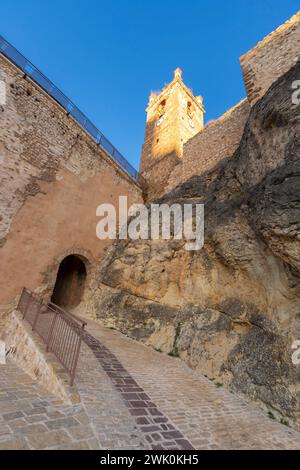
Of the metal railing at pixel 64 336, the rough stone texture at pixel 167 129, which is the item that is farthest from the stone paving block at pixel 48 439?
the rough stone texture at pixel 167 129

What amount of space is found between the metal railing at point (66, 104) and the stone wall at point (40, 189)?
0.33 meters

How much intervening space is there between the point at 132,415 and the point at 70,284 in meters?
7.82

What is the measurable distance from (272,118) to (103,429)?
6152 millimetres

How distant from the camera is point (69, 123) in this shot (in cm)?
986

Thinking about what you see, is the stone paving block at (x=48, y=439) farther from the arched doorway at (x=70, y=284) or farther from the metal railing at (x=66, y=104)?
the metal railing at (x=66, y=104)

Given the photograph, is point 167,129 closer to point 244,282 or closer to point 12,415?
point 244,282

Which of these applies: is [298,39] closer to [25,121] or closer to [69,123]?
[69,123]

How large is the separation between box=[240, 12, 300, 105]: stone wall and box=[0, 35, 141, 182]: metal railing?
21.5 feet

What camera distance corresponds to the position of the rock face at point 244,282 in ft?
13.1

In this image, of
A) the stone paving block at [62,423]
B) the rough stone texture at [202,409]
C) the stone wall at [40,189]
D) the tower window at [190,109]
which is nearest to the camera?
the stone paving block at [62,423]

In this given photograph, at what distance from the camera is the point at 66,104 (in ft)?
32.8

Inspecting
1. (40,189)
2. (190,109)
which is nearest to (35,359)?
(40,189)

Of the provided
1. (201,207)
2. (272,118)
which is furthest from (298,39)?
(201,207)

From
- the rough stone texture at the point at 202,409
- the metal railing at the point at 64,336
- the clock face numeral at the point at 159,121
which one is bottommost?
the rough stone texture at the point at 202,409
